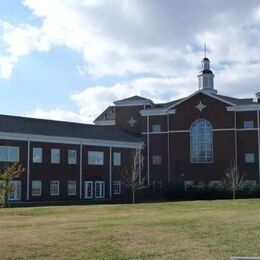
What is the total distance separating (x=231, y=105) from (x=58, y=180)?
22.2 meters

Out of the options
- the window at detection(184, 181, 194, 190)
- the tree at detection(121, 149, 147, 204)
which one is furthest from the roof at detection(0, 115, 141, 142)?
the window at detection(184, 181, 194, 190)

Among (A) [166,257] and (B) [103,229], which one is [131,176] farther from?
(A) [166,257]

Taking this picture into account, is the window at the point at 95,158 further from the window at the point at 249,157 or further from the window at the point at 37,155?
the window at the point at 249,157

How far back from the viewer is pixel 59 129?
2515 inches

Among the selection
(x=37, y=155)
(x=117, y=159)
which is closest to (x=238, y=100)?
(x=117, y=159)

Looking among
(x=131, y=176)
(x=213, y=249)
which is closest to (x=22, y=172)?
(x=131, y=176)

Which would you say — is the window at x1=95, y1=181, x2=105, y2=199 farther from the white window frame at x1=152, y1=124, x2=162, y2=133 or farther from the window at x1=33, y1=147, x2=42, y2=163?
the white window frame at x1=152, y1=124, x2=162, y2=133

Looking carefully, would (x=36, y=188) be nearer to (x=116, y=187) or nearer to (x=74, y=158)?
(x=74, y=158)

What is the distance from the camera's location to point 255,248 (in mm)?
15688

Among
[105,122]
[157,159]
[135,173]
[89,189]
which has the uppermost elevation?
[105,122]

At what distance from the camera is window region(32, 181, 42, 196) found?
2343 inches

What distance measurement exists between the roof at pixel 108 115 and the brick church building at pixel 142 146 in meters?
5.66

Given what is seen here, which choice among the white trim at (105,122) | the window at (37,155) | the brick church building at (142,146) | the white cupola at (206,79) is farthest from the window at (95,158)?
the white cupola at (206,79)

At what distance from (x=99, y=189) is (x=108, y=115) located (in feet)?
66.6
